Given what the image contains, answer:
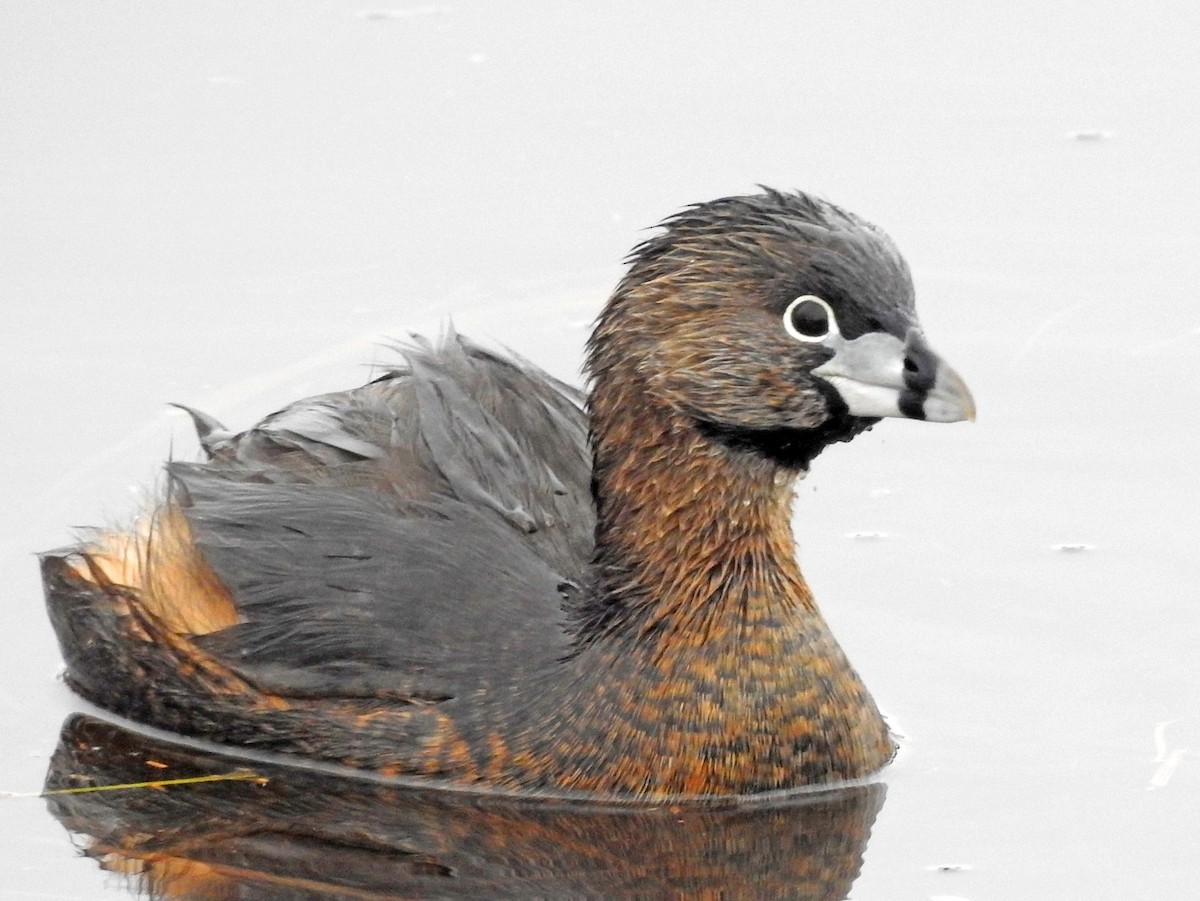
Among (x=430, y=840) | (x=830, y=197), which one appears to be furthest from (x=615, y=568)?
(x=830, y=197)

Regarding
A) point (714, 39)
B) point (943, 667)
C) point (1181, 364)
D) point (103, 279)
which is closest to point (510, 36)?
point (714, 39)

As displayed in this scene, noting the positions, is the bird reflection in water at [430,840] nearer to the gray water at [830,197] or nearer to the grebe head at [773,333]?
the gray water at [830,197]

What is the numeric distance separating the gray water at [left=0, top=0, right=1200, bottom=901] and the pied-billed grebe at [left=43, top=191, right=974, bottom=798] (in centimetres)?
64

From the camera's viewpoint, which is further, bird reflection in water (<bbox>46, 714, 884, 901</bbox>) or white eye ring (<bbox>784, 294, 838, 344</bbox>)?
white eye ring (<bbox>784, 294, 838, 344</bbox>)

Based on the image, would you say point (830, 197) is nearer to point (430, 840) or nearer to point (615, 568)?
point (615, 568)

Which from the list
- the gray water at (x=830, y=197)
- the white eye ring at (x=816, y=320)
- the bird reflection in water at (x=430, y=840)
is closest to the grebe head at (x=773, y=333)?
the white eye ring at (x=816, y=320)

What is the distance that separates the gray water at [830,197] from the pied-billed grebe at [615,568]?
0.64 m

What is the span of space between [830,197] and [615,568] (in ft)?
12.8

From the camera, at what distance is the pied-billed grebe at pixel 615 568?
8.79m

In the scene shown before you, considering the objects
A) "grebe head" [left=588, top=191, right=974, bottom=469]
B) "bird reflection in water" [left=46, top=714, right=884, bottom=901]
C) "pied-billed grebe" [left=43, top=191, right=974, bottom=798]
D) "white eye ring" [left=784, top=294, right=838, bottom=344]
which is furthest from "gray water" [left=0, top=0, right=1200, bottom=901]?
"white eye ring" [left=784, top=294, right=838, bottom=344]

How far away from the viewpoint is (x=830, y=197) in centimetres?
1262

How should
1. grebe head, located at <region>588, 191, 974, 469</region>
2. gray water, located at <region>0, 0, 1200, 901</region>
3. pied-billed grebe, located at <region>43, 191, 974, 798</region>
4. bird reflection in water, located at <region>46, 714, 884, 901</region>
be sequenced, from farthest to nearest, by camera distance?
gray water, located at <region>0, 0, 1200, 901</region>
pied-billed grebe, located at <region>43, 191, 974, 798</region>
grebe head, located at <region>588, 191, 974, 469</region>
bird reflection in water, located at <region>46, 714, 884, 901</region>

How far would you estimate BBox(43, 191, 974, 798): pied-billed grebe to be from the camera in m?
8.79

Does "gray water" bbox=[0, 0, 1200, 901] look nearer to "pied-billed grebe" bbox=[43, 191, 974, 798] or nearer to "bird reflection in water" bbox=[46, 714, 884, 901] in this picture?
"bird reflection in water" bbox=[46, 714, 884, 901]
